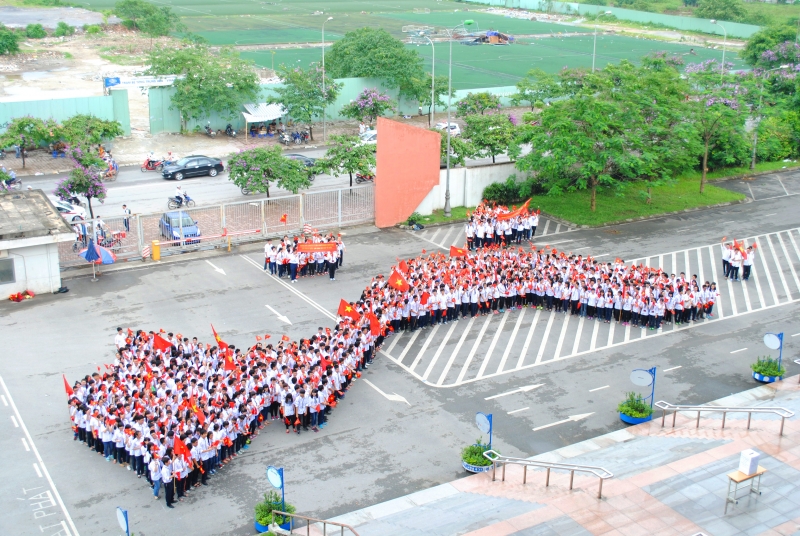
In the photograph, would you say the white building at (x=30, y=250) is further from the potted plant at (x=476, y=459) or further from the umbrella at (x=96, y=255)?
the potted plant at (x=476, y=459)

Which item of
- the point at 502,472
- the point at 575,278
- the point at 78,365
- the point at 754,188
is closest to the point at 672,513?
the point at 502,472

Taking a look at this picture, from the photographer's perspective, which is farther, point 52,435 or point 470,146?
point 470,146

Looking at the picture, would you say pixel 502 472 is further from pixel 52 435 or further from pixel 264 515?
pixel 52 435

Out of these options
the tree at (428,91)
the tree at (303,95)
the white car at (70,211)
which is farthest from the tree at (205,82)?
the white car at (70,211)

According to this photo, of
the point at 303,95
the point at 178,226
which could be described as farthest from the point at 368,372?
the point at 303,95

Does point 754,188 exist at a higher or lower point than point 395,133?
lower

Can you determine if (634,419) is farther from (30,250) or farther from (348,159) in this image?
(348,159)
